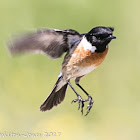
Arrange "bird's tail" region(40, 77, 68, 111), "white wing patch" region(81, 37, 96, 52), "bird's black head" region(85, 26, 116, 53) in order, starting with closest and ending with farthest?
"bird's black head" region(85, 26, 116, 53) < "white wing patch" region(81, 37, 96, 52) < "bird's tail" region(40, 77, 68, 111)

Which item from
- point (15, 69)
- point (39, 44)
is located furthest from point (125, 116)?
point (39, 44)

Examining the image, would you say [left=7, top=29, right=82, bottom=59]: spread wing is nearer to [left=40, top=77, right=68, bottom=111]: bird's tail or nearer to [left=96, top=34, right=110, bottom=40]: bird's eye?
[left=96, top=34, right=110, bottom=40]: bird's eye

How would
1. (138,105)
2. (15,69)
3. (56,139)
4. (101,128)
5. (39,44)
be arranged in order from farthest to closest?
(15,69) < (138,105) < (101,128) < (56,139) < (39,44)

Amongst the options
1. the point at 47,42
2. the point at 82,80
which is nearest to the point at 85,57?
the point at 47,42

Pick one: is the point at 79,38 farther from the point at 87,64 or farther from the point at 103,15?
the point at 103,15

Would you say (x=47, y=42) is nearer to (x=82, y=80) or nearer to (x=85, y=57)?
(x=85, y=57)

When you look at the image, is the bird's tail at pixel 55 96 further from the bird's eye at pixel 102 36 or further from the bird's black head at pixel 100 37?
the bird's eye at pixel 102 36

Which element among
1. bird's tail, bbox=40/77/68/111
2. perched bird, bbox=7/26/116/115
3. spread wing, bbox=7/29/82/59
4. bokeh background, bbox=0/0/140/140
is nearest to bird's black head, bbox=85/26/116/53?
perched bird, bbox=7/26/116/115
